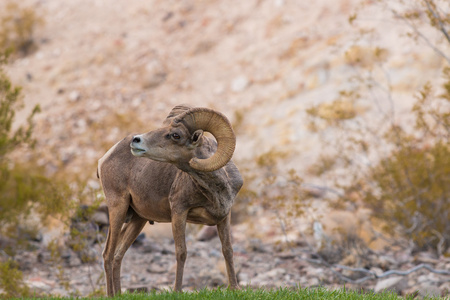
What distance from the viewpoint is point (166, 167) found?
6.63m

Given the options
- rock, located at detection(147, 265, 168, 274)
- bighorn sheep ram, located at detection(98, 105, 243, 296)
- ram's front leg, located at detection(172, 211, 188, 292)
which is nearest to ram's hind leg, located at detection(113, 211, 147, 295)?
bighorn sheep ram, located at detection(98, 105, 243, 296)

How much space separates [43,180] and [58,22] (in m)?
21.1

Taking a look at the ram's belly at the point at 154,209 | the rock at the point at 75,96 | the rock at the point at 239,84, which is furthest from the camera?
the rock at the point at 75,96

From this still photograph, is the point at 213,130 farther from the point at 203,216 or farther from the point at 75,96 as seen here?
the point at 75,96

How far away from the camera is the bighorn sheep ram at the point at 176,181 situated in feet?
18.9

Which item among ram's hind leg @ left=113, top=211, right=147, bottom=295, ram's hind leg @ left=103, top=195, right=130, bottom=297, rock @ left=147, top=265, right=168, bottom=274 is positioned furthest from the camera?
rock @ left=147, top=265, right=168, bottom=274

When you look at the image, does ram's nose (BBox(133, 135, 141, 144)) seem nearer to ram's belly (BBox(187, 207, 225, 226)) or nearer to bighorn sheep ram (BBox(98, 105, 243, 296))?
bighorn sheep ram (BBox(98, 105, 243, 296))

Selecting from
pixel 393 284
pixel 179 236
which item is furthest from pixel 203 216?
pixel 393 284

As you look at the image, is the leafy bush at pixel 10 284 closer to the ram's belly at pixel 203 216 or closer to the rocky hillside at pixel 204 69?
the ram's belly at pixel 203 216

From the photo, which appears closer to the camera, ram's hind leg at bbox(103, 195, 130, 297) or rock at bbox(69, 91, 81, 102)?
ram's hind leg at bbox(103, 195, 130, 297)

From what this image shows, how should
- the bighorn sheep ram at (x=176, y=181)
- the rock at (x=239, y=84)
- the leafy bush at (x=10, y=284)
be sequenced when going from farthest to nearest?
the rock at (x=239, y=84)
the leafy bush at (x=10, y=284)
the bighorn sheep ram at (x=176, y=181)

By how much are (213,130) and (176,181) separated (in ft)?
3.00

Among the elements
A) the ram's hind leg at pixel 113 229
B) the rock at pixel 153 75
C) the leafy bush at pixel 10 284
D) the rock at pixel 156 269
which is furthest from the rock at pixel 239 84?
the ram's hind leg at pixel 113 229

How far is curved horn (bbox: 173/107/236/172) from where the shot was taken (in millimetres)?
5637
